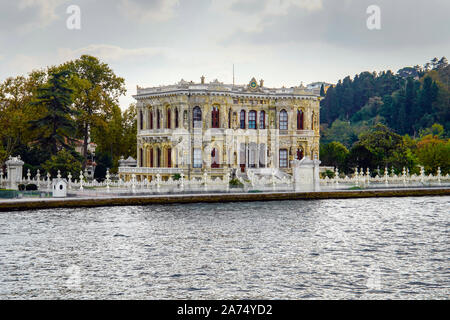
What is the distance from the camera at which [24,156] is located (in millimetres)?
63531

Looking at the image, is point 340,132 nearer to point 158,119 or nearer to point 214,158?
point 214,158

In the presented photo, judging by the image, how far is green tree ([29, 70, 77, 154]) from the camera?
5833cm

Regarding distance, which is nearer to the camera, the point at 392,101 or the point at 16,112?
the point at 16,112

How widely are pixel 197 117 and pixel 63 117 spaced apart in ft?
40.2

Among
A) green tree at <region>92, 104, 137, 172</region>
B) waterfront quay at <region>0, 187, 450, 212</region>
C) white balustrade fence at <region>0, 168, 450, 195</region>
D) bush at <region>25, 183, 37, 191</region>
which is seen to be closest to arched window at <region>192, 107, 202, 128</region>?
white balustrade fence at <region>0, 168, 450, 195</region>

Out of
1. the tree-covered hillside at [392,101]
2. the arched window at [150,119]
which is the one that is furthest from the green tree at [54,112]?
the tree-covered hillside at [392,101]

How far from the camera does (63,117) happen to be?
5909 cm

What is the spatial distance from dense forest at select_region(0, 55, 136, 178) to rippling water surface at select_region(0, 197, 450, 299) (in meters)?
19.3

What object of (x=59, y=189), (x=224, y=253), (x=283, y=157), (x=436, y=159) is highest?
(x=283, y=157)

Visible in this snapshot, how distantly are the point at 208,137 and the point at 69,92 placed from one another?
1348 centimetres

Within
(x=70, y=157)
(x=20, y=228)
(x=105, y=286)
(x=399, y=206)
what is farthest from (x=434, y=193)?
(x=105, y=286)

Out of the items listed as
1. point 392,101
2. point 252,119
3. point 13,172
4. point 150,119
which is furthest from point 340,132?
point 13,172

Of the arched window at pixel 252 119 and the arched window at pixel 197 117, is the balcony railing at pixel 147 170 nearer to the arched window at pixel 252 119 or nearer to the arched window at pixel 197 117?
the arched window at pixel 197 117

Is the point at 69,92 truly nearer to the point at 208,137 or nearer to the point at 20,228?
the point at 208,137
